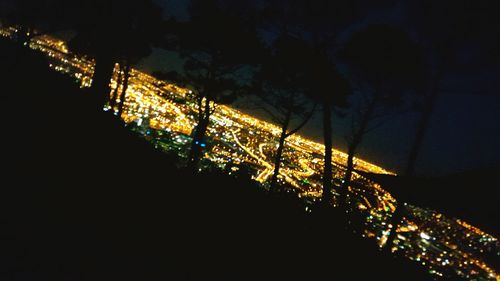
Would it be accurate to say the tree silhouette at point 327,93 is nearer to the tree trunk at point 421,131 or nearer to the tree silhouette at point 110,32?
the tree trunk at point 421,131

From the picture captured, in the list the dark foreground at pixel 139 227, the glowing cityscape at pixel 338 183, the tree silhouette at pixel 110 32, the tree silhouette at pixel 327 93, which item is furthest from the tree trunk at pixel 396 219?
the tree silhouette at pixel 110 32

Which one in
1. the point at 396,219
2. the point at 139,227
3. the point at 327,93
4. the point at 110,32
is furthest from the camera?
the point at 327,93

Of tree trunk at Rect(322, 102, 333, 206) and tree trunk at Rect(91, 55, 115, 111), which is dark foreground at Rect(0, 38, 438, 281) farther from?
tree trunk at Rect(322, 102, 333, 206)

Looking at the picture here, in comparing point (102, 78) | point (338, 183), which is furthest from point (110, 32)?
point (338, 183)

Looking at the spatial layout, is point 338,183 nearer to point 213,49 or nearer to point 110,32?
point 213,49

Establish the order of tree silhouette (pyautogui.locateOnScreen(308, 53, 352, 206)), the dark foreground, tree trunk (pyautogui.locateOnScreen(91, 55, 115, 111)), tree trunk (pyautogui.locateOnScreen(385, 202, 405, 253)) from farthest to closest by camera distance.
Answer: tree silhouette (pyautogui.locateOnScreen(308, 53, 352, 206)) → tree trunk (pyautogui.locateOnScreen(385, 202, 405, 253)) → tree trunk (pyautogui.locateOnScreen(91, 55, 115, 111)) → the dark foreground

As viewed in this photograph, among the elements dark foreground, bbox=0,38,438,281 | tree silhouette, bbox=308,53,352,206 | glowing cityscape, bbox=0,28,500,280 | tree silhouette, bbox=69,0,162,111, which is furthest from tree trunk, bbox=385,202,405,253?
tree silhouette, bbox=69,0,162,111
